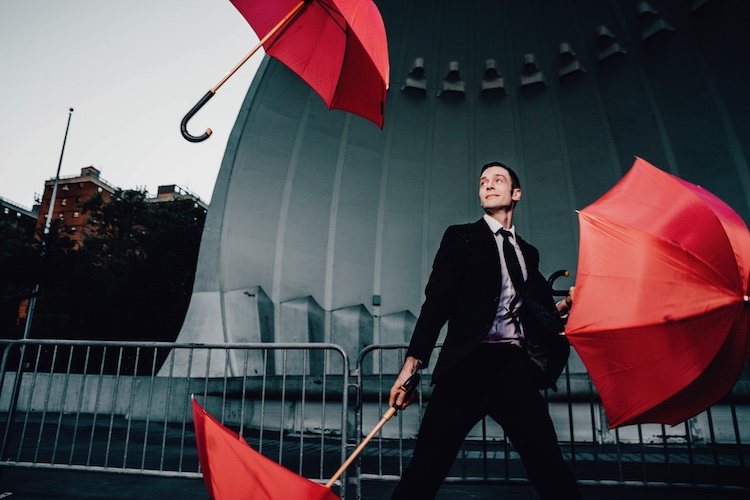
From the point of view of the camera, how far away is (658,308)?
6.96 ft

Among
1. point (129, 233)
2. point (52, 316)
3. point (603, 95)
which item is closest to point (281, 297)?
point (603, 95)

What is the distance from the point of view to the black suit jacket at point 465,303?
222cm

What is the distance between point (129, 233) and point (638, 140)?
28.7 meters

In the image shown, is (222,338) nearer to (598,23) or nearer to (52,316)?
(598,23)

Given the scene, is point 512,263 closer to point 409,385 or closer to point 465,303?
point 465,303

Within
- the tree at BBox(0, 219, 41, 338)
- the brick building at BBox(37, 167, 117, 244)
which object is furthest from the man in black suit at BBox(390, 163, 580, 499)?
the brick building at BBox(37, 167, 117, 244)

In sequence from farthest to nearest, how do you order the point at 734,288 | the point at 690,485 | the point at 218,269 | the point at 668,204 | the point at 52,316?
the point at 52,316
the point at 218,269
the point at 690,485
the point at 668,204
the point at 734,288

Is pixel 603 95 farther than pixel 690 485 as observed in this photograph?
Yes

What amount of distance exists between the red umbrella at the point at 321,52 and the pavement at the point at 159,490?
3.22 meters

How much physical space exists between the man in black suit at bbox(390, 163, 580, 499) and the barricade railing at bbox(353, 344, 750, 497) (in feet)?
6.01

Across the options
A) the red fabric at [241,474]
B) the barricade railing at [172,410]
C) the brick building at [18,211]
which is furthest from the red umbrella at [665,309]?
the brick building at [18,211]

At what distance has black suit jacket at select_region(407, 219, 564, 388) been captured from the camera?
87.4 inches

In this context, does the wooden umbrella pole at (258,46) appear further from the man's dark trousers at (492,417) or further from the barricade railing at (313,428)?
the man's dark trousers at (492,417)

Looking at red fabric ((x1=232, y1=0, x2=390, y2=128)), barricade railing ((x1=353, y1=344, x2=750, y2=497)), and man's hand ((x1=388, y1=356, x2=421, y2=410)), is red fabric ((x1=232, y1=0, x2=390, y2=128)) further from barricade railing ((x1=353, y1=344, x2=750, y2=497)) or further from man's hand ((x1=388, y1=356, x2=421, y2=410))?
barricade railing ((x1=353, y1=344, x2=750, y2=497))
